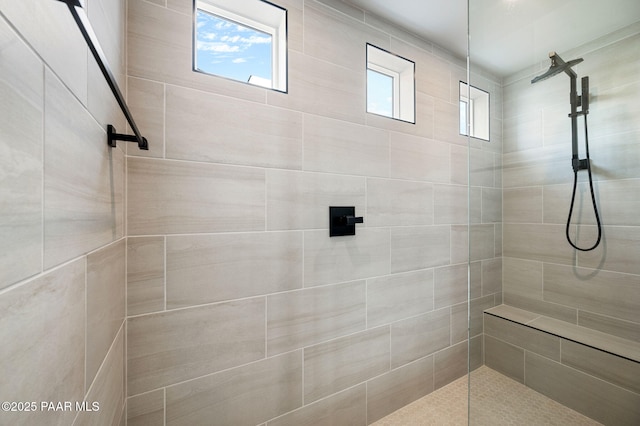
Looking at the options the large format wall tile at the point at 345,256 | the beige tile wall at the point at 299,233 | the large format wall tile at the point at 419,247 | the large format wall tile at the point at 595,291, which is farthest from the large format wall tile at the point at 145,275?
the large format wall tile at the point at 595,291

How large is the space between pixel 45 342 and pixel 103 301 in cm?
35

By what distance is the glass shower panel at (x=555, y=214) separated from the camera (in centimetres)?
119

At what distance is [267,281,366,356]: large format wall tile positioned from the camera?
1199mm

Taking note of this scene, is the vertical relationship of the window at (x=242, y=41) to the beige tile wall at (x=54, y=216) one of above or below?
above

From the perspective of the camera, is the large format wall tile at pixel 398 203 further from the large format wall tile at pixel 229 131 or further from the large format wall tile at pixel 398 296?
the large format wall tile at pixel 229 131

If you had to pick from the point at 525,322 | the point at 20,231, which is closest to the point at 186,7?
the point at 20,231

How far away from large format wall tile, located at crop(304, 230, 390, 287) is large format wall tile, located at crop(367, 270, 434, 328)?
9cm

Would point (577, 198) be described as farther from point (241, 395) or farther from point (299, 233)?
point (241, 395)

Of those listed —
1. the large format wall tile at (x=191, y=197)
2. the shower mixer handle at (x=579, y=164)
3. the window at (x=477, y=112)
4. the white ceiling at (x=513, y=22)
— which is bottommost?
the large format wall tile at (x=191, y=197)

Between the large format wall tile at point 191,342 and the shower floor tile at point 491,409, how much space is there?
101 centimetres

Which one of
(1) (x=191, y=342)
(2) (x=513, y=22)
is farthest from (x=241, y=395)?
(2) (x=513, y=22)

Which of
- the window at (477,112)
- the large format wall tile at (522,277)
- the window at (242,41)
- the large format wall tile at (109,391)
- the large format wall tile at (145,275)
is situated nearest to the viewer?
the large format wall tile at (109,391)

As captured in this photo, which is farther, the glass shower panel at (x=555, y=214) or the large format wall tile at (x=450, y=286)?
the large format wall tile at (x=450, y=286)

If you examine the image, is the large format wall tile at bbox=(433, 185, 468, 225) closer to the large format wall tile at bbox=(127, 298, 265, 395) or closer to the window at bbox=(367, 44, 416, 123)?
the window at bbox=(367, 44, 416, 123)
